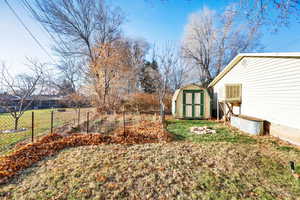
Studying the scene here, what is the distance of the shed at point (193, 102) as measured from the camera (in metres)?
8.98

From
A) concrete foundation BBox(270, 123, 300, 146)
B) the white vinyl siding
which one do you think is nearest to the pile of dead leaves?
concrete foundation BBox(270, 123, 300, 146)

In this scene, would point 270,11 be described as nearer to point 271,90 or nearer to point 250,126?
point 271,90

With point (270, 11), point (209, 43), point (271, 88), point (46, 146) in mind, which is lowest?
point (46, 146)

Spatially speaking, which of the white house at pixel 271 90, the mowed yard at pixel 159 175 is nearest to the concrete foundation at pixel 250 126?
the white house at pixel 271 90

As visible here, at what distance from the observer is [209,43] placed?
15695 mm

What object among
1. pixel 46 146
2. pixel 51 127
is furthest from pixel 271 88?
pixel 51 127

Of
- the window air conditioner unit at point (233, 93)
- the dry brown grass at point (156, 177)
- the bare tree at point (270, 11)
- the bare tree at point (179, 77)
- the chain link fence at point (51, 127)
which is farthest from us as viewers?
the bare tree at point (179, 77)

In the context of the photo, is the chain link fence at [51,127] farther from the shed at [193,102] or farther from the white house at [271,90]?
the white house at [271,90]

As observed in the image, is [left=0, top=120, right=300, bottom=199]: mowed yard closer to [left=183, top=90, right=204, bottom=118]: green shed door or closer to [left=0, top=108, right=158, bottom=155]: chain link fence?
[left=0, top=108, right=158, bottom=155]: chain link fence

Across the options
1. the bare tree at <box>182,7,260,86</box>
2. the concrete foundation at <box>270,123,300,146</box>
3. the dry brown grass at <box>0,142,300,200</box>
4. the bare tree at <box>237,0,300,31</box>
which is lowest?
the dry brown grass at <box>0,142,300,200</box>

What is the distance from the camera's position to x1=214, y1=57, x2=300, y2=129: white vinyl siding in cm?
441

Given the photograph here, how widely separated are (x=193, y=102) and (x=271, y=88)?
4.32 metres

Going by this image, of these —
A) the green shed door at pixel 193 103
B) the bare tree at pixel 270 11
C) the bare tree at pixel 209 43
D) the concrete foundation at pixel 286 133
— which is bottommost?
the concrete foundation at pixel 286 133

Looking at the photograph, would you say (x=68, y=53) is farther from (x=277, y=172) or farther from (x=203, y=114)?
(x=277, y=172)
